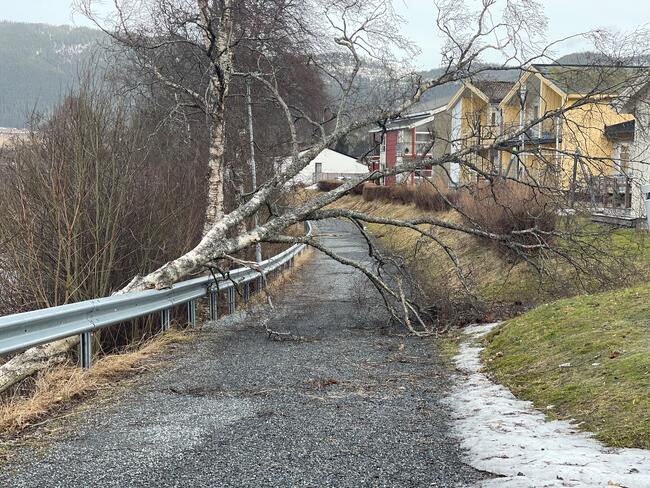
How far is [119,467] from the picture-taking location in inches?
177

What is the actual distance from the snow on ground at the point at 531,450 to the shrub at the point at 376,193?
38.6 metres

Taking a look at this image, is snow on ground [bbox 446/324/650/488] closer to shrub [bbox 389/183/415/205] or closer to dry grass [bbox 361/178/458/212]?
dry grass [bbox 361/178/458/212]

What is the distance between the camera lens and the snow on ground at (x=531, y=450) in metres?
3.98

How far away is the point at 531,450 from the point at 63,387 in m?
4.03

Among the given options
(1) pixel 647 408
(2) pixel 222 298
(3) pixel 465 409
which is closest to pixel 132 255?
(2) pixel 222 298

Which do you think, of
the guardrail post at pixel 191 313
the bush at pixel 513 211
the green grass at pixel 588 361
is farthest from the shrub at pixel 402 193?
the green grass at pixel 588 361

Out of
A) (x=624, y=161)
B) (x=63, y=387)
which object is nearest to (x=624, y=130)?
(x=624, y=161)

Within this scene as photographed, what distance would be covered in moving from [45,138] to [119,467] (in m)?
6.45

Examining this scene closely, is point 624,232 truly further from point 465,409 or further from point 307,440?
point 307,440

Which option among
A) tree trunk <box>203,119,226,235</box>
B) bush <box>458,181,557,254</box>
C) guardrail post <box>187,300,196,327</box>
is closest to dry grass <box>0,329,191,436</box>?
guardrail post <box>187,300,196,327</box>

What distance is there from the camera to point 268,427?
544 cm

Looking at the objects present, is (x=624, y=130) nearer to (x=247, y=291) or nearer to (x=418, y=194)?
(x=418, y=194)

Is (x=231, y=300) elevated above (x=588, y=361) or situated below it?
below

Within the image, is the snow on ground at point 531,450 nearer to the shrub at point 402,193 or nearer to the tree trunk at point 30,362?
the tree trunk at point 30,362
